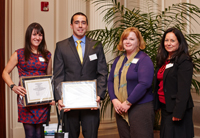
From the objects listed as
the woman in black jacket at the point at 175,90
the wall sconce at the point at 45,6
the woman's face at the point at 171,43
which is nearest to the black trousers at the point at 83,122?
the woman in black jacket at the point at 175,90

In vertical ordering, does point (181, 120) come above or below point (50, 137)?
above

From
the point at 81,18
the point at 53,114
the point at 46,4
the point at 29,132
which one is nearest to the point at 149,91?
the point at 81,18

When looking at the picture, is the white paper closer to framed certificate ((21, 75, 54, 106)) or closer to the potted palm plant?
framed certificate ((21, 75, 54, 106))

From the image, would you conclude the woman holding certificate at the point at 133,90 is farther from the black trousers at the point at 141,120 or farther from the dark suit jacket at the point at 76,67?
the dark suit jacket at the point at 76,67

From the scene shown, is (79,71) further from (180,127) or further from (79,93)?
(180,127)

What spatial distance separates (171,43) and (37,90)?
1.55 metres

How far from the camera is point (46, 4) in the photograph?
4848mm

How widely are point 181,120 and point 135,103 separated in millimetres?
484

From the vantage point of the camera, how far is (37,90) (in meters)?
2.82

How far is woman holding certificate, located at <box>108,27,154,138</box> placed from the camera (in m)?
2.58

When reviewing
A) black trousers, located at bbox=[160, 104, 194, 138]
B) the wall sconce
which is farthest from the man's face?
the wall sconce
